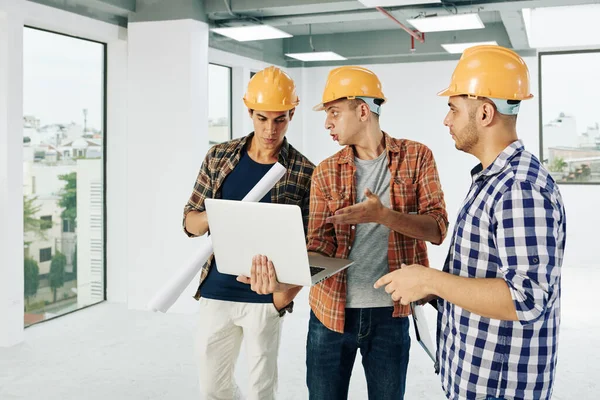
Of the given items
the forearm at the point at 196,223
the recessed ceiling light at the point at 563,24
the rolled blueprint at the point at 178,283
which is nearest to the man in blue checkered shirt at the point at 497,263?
the rolled blueprint at the point at 178,283

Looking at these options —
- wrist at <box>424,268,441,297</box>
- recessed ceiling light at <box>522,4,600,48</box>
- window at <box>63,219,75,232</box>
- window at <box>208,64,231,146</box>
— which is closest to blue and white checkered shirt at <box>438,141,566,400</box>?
wrist at <box>424,268,441,297</box>

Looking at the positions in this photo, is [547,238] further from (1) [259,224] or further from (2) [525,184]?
(1) [259,224]

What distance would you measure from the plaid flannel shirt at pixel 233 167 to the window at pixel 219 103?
5.13m

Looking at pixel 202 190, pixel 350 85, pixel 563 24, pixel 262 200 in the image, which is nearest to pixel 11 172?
pixel 202 190

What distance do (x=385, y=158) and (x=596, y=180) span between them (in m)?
7.57

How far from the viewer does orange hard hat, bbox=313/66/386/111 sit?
2119 millimetres

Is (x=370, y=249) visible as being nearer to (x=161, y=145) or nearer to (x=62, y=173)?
(x=161, y=145)

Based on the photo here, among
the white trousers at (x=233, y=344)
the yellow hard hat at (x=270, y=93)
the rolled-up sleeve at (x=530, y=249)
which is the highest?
the yellow hard hat at (x=270, y=93)

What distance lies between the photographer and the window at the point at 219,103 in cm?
Result: 772

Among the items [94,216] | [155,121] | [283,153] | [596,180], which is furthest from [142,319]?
[596,180]

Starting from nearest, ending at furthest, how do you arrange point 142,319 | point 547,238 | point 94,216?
point 547,238 → point 142,319 → point 94,216

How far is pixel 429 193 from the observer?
6.89 feet

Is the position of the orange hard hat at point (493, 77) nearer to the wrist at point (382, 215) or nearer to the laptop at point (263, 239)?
the wrist at point (382, 215)

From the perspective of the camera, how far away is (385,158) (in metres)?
2.16
